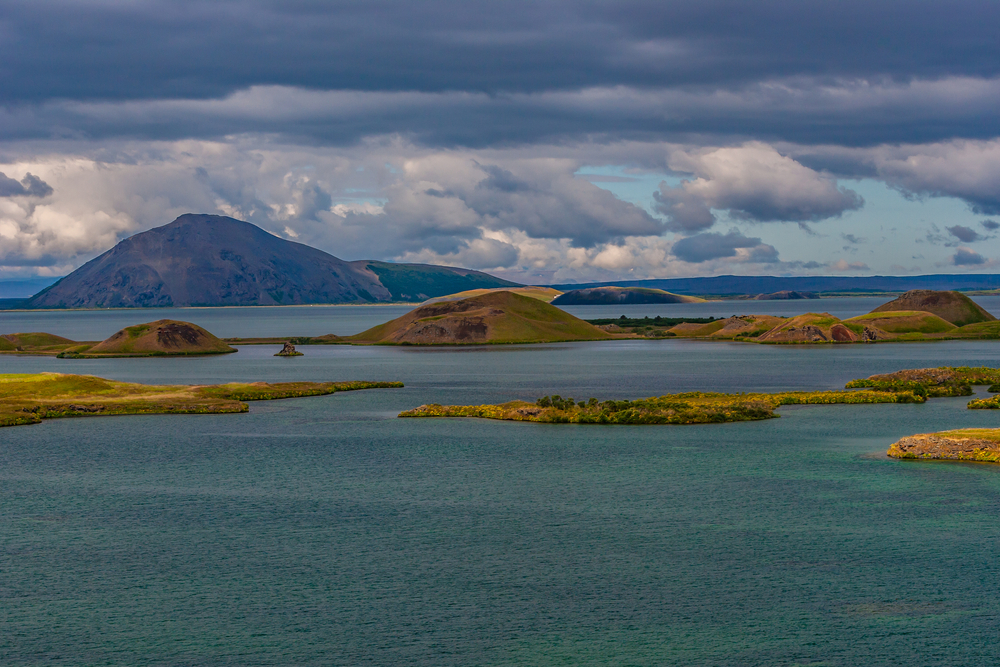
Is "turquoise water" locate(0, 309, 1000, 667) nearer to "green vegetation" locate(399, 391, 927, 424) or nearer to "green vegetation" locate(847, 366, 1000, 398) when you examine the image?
"green vegetation" locate(399, 391, 927, 424)

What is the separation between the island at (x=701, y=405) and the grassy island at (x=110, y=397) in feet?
76.5

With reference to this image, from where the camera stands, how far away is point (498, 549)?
40.4m

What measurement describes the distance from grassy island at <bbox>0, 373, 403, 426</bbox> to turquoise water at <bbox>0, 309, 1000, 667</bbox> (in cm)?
1471

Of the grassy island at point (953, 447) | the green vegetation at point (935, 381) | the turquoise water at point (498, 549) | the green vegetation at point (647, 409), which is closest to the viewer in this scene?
the turquoise water at point (498, 549)

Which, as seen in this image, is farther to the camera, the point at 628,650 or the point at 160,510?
the point at 160,510

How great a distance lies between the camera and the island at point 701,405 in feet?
274

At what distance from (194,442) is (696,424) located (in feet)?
134

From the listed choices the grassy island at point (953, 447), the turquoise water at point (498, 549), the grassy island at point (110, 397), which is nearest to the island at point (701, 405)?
the turquoise water at point (498, 549)

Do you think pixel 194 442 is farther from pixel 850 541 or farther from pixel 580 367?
pixel 580 367

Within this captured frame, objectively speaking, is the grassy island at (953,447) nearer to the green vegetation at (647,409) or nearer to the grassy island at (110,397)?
the green vegetation at (647,409)

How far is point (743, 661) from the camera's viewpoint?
2784cm

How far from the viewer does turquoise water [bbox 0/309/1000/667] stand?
29.8 m

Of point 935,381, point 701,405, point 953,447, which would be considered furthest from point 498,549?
point 935,381

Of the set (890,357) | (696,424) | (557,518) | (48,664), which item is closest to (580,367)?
(890,357)
